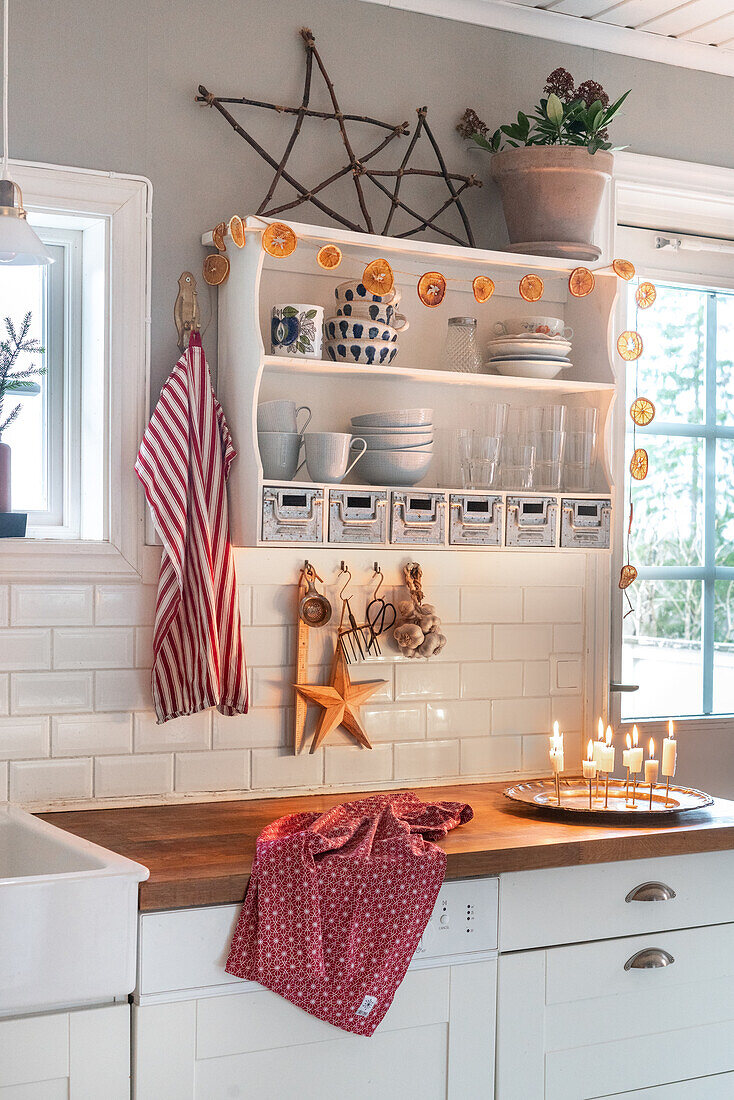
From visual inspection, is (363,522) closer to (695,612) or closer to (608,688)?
(608,688)

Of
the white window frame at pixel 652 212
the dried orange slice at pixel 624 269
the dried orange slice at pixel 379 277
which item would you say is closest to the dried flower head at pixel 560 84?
the white window frame at pixel 652 212

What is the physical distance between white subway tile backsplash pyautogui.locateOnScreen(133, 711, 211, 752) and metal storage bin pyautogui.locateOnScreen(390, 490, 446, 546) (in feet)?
1.81

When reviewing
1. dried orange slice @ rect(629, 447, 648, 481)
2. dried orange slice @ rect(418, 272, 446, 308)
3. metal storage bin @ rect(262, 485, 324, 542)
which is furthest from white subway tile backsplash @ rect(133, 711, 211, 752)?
dried orange slice @ rect(629, 447, 648, 481)

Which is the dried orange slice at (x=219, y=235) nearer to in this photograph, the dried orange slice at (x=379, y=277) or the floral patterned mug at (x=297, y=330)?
the floral patterned mug at (x=297, y=330)

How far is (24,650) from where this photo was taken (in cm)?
229

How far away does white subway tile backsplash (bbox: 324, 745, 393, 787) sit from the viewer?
8.41 feet

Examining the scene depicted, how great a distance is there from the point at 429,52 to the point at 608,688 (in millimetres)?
1536

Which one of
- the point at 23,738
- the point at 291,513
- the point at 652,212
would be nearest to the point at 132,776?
the point at 23,738

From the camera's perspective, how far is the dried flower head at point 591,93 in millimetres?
2607

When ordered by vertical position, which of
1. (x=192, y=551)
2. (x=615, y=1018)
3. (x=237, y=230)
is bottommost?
(x=615, y=1018)

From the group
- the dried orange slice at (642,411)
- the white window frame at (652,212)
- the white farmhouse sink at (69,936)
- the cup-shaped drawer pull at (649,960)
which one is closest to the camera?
the white farmhouse sink at (69,936)

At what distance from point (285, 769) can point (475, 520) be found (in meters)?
0.66

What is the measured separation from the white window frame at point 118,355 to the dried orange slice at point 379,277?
1.46 ft

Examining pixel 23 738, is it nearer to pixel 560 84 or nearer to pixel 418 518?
pixel 418 518
